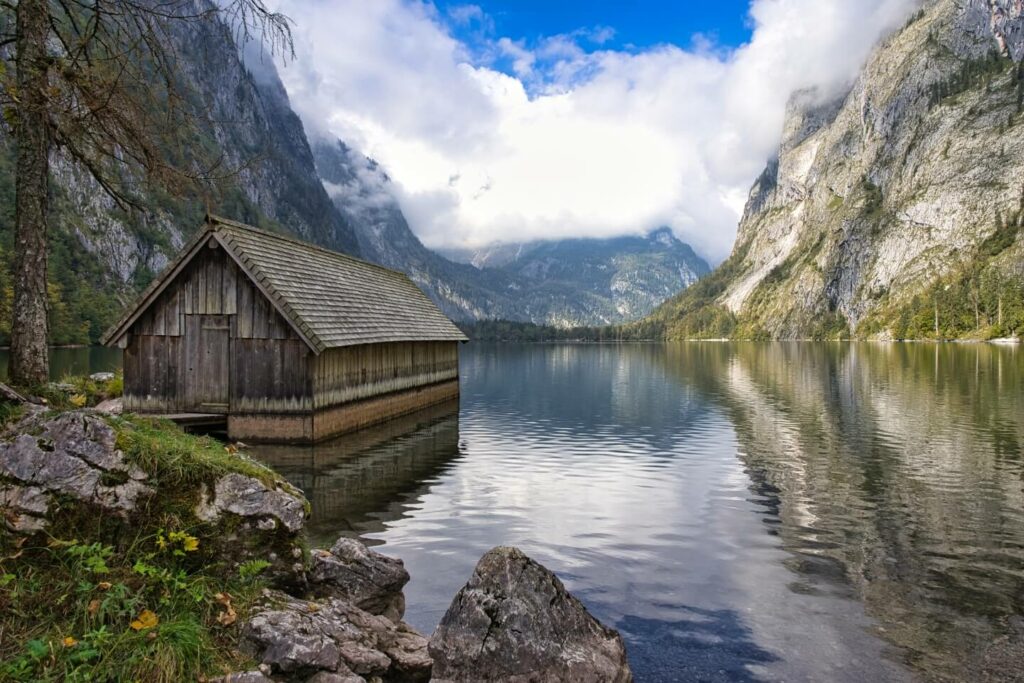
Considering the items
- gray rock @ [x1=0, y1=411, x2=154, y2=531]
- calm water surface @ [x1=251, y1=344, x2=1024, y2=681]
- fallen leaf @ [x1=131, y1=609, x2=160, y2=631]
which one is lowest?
calm water surface @ [x1=251, y1=344, x2=1024, y2=681]

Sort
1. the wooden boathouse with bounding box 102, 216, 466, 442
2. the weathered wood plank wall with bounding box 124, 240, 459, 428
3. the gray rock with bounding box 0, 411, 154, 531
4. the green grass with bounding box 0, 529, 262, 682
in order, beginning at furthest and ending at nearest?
the weathered wood plank wall with bounding box 124, 240, 459, 428 → the wooden boathouse with bounding box 102, 216, 466, 442 → the gray rock with bounding box 0, 411, 154, 531 → the green grass with bounding box 0, 529, 262, 682

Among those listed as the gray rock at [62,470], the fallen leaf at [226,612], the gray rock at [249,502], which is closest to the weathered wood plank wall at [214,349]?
the gray rock at [249,502]

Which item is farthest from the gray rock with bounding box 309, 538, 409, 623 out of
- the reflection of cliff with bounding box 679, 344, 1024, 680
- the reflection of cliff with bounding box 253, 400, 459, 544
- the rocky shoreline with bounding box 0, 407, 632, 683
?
the reflection of cliff with bounding box 679, 344, 1024, 680

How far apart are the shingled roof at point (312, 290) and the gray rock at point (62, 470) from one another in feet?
52.5

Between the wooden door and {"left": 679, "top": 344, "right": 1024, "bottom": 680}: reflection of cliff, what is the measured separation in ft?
64.4

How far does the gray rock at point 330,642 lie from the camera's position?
6.52 meters

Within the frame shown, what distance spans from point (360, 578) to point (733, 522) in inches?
431

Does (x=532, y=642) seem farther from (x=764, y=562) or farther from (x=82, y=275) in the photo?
(x=82, y=275)

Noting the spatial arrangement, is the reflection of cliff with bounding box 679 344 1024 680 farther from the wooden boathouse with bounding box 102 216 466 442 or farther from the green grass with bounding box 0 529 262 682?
the wooden boathouse with bounding box 102 216 466 442

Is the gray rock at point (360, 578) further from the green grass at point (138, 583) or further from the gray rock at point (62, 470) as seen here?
the gray rock at point (62, 470)

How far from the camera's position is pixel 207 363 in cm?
2506

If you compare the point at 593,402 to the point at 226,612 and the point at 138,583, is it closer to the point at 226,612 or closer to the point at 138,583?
the point at 226,612

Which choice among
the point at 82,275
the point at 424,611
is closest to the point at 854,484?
the point at 424,611

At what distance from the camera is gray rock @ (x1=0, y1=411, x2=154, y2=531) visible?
6.95 meters
